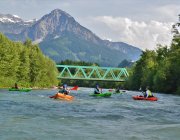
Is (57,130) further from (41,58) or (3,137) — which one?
(41,58)

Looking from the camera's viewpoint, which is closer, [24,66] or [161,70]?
[24,66]

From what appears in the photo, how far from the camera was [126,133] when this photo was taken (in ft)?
74.1

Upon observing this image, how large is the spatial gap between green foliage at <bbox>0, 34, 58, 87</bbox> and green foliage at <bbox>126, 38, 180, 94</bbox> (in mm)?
27800

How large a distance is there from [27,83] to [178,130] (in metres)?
77.5

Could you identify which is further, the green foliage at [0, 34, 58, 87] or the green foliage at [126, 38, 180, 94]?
the green foliage at [126, 38, 180, 94]

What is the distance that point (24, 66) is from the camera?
314ft

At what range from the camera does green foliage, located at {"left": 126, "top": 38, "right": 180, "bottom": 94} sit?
3804 inches

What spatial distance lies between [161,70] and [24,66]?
1318 inches

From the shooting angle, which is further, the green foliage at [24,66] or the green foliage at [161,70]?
the green foliage at [161,70]

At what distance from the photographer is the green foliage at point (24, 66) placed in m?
87.6

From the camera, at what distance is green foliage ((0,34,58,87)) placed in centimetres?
8756

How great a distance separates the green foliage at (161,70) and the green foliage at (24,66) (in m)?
27.8

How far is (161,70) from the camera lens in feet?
328

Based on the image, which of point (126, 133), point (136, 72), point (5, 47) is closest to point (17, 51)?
point (5, 47)
